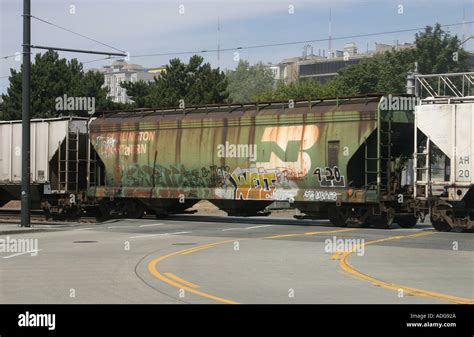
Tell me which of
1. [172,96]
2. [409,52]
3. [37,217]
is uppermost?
[409,52]

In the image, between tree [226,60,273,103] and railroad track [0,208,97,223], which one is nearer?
railroad track [0,208,97,223]

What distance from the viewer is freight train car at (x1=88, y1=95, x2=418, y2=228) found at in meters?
24.9

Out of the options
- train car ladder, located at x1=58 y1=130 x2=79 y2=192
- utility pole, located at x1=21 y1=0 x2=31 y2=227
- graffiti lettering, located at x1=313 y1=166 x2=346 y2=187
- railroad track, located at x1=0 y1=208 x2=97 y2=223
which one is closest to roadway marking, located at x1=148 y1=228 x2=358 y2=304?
graffiti lettering, located at x1=313 y1=166 x2=346 y2=187

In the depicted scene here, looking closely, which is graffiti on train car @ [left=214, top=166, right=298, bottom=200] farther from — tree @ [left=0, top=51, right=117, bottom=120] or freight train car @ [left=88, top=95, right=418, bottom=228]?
tree @ [left=0, top=51, right=117, bottom=120]

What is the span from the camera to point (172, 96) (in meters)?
58.1

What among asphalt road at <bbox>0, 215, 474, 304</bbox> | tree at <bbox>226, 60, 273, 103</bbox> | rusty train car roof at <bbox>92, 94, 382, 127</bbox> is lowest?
asphalt road at <bbox>0, 215, 474, 304</bbox>

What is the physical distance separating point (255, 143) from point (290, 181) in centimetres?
206

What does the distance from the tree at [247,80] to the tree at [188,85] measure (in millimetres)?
114540

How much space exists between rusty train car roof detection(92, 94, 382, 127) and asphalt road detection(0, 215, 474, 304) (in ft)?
13.9

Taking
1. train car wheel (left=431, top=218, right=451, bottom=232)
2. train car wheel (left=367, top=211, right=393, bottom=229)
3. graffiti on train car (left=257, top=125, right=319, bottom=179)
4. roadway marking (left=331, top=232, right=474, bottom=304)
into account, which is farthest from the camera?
graffiti on train car (left=257, top=125, right=319, bottom=179)

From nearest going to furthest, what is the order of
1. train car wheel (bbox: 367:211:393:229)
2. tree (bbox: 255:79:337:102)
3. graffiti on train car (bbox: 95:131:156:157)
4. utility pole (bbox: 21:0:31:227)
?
1. train car wheel (bbox: 367:211:393:229)
2. utility pole (bbox: 21:0:31:227)
3. graffiti on train car (bbox: 95:131:156:157)
4. tree (bbox: 255:79:337:102)

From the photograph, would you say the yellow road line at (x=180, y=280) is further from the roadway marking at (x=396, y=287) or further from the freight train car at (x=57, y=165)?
the freight train car at (x=57, y=165)
